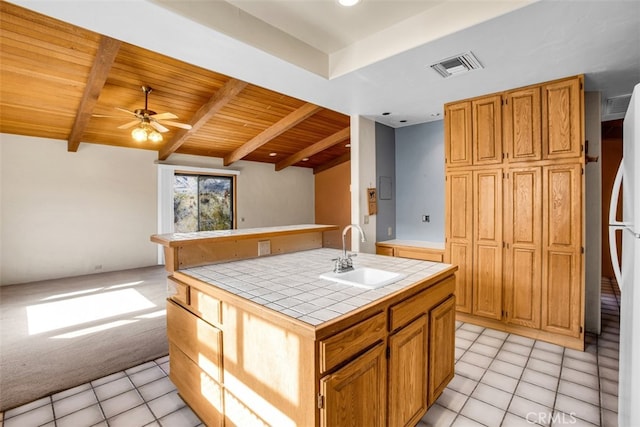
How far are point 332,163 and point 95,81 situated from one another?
6548 mm

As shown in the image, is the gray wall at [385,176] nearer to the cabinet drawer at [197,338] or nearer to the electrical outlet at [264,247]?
the electrical outlet at [264,247]

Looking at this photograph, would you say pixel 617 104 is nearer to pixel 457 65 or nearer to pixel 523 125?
pixel 523 125

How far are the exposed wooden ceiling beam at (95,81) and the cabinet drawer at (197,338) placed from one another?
8.90ft

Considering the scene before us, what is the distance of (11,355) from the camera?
107 inches

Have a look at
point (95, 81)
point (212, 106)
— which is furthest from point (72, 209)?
point (212, 106)

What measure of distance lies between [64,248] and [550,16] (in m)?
7.42

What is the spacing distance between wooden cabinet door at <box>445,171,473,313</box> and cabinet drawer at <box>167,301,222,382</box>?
2.77 m

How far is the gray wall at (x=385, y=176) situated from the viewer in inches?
171

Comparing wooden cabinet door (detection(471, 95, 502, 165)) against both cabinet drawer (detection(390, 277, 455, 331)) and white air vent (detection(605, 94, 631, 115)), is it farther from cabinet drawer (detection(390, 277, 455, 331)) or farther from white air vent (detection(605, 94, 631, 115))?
cabinet drawer (detection(390, 277, 455, 331))

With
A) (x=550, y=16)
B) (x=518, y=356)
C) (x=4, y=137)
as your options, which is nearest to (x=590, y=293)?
(x=518, y=356)

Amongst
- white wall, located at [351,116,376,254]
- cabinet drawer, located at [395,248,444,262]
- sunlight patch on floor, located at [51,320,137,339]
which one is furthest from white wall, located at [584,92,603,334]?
sunlight patch on floor, located at [51,320,137,339]

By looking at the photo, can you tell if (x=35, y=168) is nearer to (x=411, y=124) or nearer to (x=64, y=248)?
(x=64, y=248)

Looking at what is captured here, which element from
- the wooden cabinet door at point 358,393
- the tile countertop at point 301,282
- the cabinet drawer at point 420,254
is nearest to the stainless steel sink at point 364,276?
the tile countertop at point 301,282

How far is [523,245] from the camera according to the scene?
9.80 feet
